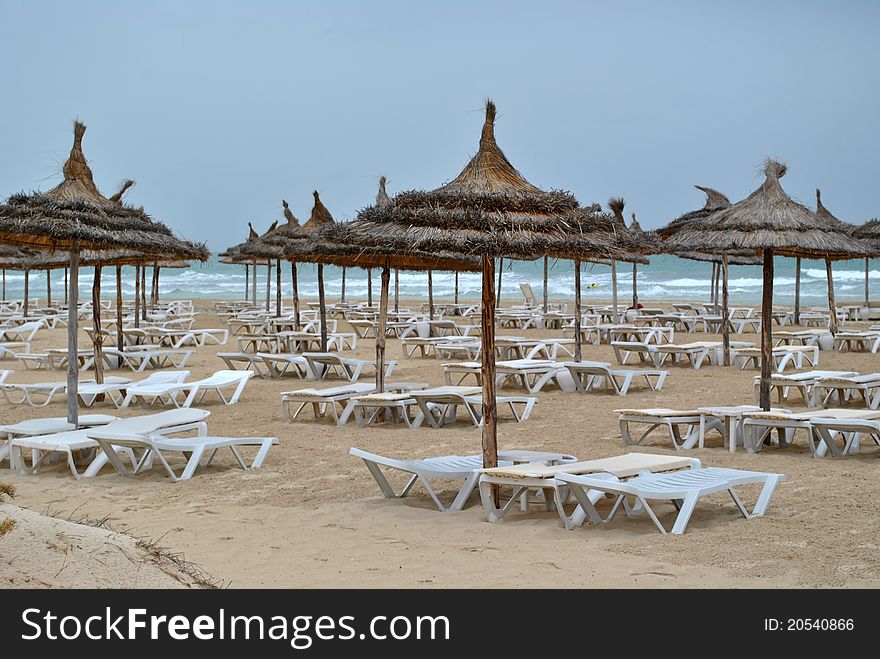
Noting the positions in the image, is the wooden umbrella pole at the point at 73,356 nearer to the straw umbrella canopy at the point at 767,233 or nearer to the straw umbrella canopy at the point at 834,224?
the straw umbrella canopy at the point at 767,233

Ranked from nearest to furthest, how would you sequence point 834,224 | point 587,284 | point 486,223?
1. point 486,223
2. point 834,224
3. point 587,284

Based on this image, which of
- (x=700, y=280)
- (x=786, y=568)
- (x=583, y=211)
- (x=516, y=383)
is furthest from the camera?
(x=700, y=280)

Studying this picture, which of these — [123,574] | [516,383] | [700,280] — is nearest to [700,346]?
[516,383]

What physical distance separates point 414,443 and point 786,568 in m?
4.47

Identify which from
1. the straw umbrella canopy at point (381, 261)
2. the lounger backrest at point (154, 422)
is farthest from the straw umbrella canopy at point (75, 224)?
the straw umbrella canopy at point (381, 261)

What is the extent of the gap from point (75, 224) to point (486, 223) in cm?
385

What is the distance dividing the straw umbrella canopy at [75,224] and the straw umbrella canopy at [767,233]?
14.8ft

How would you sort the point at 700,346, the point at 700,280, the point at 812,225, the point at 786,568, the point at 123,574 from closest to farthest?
the point at 123,574 < the point at 786,568 < the point at 812,225 < the point at 700,346 < the point at 700,280

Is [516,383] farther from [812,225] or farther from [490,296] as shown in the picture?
[490,296]

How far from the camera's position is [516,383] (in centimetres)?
1222

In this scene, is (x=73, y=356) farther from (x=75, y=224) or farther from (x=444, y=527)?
(x=444, y=527)

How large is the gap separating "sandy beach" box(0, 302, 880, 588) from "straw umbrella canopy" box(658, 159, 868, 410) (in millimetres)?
1153

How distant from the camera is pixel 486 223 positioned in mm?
5496

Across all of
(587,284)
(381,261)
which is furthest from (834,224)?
(587,284)
